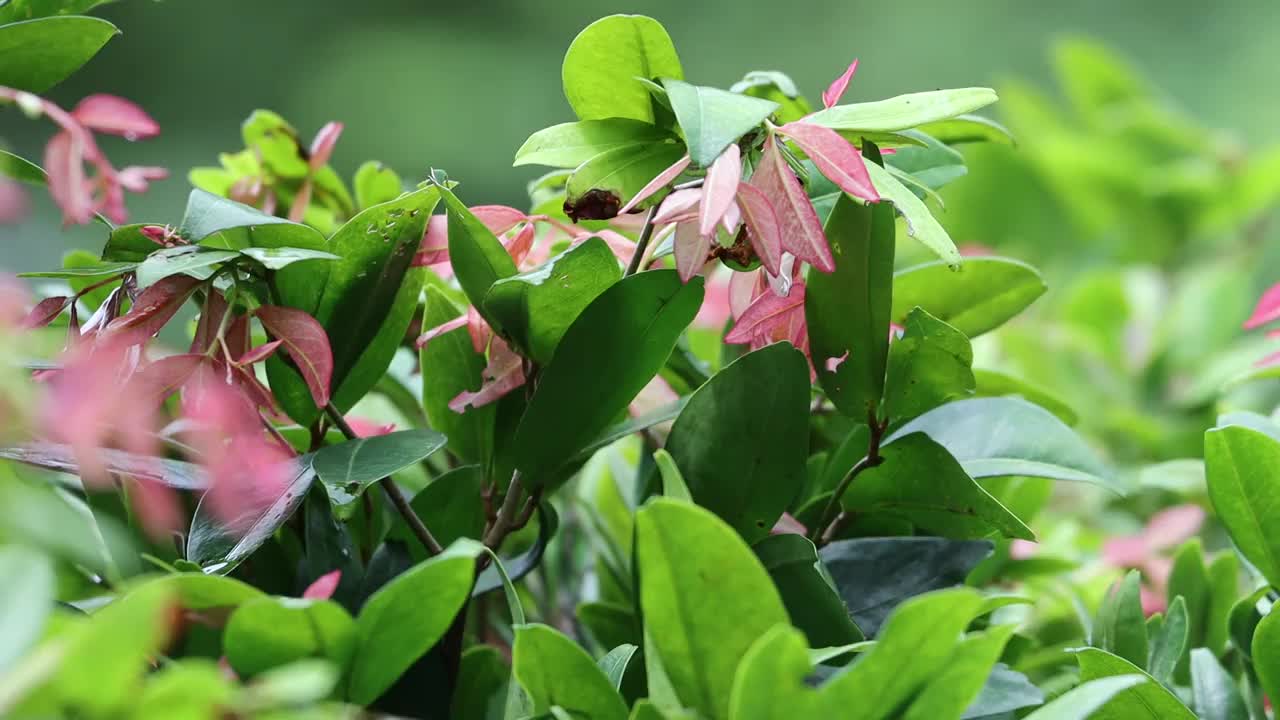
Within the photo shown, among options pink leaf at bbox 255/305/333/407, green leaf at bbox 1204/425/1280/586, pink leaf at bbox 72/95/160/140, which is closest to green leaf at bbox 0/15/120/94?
pink leaf at bbox 72/95/160/140

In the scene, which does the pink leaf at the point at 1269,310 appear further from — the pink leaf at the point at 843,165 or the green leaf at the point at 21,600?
the green leaf at the point at 21,600

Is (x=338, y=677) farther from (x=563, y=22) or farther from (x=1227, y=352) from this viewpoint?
→ (x=563, y=22)

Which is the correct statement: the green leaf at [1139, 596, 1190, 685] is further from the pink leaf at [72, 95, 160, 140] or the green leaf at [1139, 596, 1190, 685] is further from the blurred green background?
the blurred green background

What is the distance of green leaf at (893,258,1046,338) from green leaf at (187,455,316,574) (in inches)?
10.7

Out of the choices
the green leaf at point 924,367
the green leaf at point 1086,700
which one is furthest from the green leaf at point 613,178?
the green leaf at point 1086,700

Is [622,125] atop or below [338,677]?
atop

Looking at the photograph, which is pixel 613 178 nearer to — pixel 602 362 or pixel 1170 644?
pixel 602 362

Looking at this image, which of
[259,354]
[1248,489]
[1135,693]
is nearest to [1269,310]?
[1248,489]

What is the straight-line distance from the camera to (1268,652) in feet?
1.40

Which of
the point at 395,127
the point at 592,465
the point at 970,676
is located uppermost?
the point at 970,676

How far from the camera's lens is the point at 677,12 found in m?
4.55

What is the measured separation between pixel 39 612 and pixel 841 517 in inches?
12.1

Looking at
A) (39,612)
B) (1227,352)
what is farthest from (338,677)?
(1227,352)

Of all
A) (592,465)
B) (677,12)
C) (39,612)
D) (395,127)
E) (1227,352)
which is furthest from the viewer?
(677,12)
